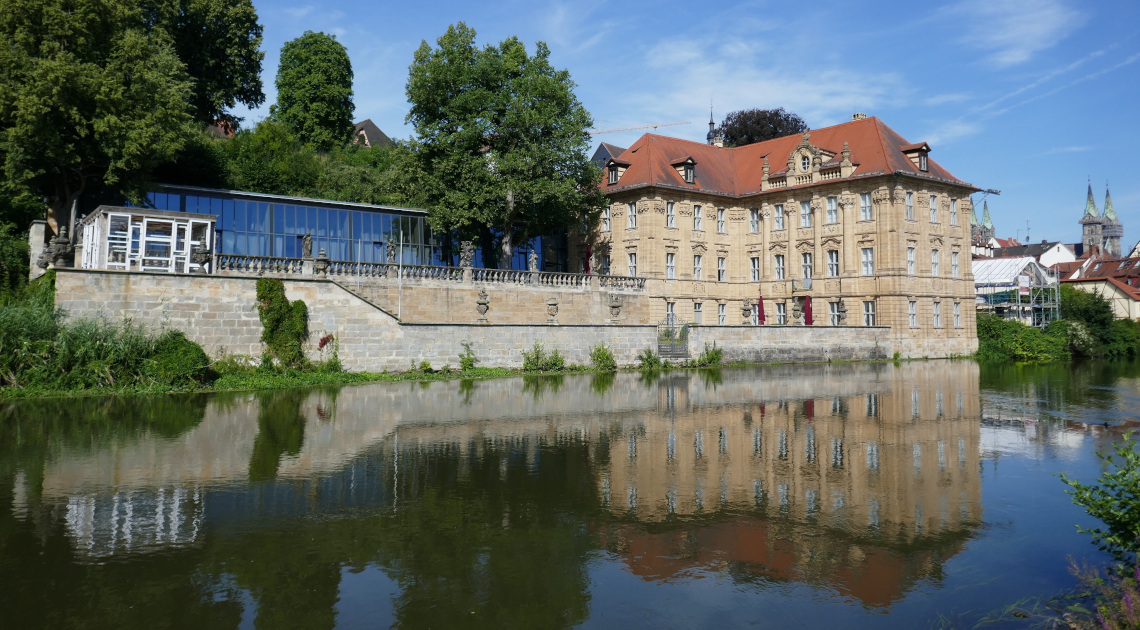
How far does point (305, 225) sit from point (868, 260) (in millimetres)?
33388

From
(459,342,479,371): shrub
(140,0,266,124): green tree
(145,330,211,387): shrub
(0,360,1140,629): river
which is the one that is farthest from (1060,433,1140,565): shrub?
(140,0,266,124): green tree

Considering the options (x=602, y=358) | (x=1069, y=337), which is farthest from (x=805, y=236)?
(x=602, y=358)

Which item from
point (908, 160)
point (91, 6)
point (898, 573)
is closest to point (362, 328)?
point (91, 6)

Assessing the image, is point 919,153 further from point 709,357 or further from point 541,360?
point 541,360

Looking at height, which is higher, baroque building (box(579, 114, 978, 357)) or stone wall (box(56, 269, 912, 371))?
baroque building (box(579, 114, 978, 357))

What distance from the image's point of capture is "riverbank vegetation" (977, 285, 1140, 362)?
49.9m

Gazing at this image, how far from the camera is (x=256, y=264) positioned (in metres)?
28.2

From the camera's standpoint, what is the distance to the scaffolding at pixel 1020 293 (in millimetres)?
57938

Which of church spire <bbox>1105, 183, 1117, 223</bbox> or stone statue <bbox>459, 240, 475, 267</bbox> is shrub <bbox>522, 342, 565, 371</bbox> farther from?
church spire <bbox>1105, 183, 1117, 223</bbox>

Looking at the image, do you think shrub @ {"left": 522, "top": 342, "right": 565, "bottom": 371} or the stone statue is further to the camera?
the stone statue

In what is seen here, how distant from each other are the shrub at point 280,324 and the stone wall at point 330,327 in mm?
297

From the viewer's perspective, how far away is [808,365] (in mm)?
40031

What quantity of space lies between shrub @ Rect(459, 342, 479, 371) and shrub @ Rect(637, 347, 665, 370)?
8.91 m

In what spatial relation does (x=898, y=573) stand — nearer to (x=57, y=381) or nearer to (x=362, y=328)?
(x=57, y=381)
